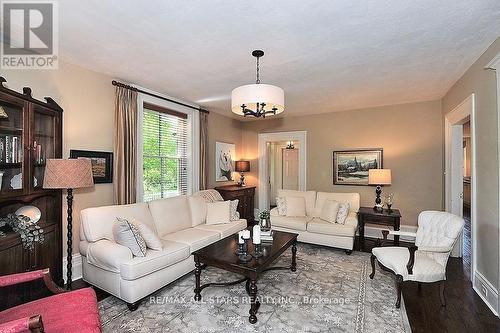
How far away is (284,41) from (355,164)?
3719 millimetres

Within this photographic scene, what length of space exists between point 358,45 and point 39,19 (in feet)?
10.2

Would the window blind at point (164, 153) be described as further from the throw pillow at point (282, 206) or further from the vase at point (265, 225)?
the vase at point (265, 225)

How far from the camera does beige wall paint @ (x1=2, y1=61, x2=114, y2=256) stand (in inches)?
113

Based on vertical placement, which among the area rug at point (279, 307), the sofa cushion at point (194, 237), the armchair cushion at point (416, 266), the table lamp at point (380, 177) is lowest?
the area rug at point (279, 307)

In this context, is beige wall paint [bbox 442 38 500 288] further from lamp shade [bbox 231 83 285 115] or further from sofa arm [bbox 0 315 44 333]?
sofa arm [bbox 0 315 44 333]

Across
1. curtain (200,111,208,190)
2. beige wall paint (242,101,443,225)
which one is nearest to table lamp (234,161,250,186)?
curtain (200,111,208,190)

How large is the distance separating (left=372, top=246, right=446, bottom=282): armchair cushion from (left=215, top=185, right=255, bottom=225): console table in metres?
3.25

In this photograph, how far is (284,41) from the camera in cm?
252

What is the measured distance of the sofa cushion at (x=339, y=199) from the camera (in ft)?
15.3

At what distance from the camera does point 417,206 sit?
4.87 metres

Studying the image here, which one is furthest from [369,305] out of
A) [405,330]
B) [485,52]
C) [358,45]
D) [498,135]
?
[485,52]

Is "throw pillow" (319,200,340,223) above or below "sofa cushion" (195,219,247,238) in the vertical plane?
above

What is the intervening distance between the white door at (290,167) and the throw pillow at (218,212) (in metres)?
4.49

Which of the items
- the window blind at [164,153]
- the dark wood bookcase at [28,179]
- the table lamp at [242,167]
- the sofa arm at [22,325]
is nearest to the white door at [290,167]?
the table lamp at [242,167]
